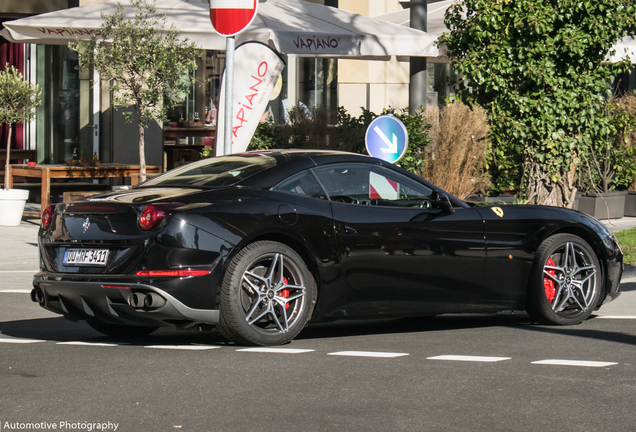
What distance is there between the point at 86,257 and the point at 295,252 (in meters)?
1.32

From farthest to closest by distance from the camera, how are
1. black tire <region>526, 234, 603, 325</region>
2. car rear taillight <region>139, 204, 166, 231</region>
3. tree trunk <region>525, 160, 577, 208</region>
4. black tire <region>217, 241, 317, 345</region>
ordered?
1. tree trunk <region>525, 160, 577, 208</region>
2. black tire <region>526, 234, 603, 325</region>
3. black tire <region>217, 241, 317, 345</region>
4. car rear taillight <region>139, 204, 166, 231</region>

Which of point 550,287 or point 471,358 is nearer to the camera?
point 471,358

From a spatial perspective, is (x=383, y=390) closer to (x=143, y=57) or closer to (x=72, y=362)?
(x=72, y=362)

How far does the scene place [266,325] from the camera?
6.45 meters

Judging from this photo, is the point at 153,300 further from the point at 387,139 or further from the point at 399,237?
the point at 387,139

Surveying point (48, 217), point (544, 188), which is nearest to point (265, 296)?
point (48, 217)

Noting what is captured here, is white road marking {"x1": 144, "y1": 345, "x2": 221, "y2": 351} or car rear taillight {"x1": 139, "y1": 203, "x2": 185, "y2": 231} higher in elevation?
car rear taillight {"x1": 139, "y1": 203, "x2": 185, "y2": 231}

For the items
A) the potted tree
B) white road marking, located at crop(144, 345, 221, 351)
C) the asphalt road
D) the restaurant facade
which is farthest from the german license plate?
the restaurant facade

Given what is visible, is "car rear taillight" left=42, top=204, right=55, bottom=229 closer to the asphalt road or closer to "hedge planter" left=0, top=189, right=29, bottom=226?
the asphalt road

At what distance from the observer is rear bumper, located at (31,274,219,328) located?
5.91 metres

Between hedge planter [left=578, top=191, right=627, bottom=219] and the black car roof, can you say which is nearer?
the black car roof

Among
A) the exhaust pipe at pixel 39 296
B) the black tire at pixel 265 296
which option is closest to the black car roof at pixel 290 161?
the black tire at pixel 265 296

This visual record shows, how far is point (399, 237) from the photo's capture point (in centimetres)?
677

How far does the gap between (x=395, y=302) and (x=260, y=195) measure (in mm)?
1258
